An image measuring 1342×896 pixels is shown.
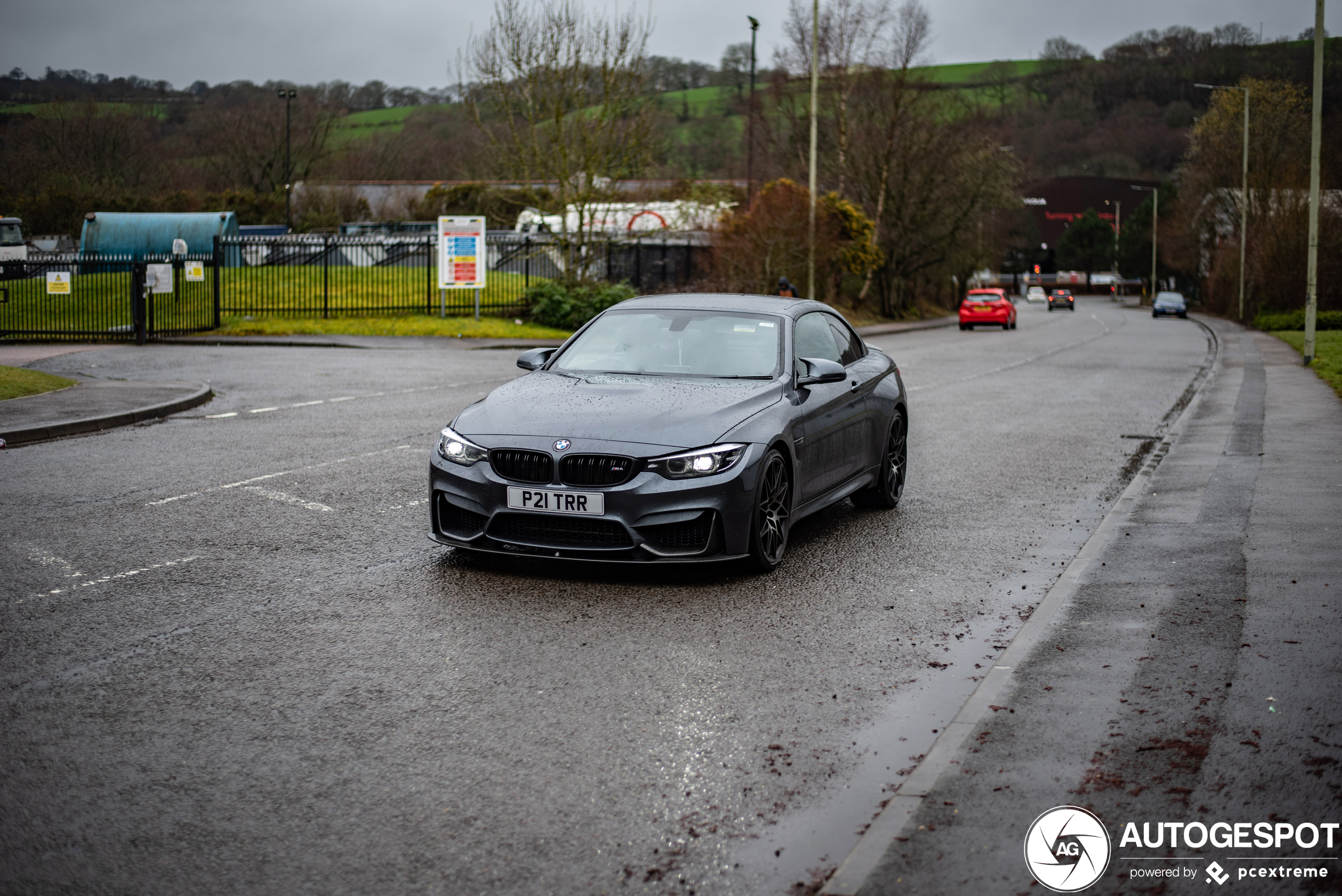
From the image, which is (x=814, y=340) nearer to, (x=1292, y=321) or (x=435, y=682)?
(x=435, y=682)

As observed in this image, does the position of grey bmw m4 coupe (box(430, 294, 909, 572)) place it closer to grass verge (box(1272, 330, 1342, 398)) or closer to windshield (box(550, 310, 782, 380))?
windshield (box(550, 310, 782, 380))

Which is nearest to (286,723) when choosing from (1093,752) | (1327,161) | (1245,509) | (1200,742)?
(1093,752)

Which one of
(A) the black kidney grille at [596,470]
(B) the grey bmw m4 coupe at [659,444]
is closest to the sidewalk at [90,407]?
(B) the grey bmw m4 coupe at [659,444]

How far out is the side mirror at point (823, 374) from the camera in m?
7.75

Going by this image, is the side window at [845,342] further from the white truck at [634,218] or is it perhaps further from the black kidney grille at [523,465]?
the white truck at [634,218]

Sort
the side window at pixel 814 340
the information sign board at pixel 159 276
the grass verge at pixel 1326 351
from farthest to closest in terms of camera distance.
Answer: the information sign board at pixel 159 276 → the grass verge at pixel 1326 351 → the side window at pixel 814 340

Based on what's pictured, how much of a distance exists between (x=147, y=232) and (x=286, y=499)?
4100 cm

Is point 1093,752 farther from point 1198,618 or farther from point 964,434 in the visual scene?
point 964,434

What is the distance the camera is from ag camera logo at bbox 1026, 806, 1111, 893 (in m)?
3.48

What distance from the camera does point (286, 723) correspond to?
4.73 meters

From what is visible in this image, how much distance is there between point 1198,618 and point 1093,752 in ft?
7.05

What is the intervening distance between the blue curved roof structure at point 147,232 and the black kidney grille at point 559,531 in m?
42.6

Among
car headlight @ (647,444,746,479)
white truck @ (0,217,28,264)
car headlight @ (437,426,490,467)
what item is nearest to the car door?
car headlight @ (647,444,746,479)

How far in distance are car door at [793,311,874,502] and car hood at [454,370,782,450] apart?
0.36 metres
